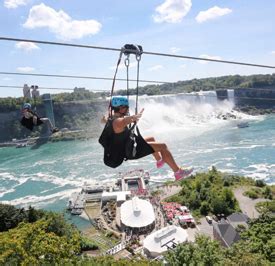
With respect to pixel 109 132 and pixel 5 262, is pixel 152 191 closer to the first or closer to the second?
pixel 5 262

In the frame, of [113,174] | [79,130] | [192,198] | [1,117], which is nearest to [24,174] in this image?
[113,174]

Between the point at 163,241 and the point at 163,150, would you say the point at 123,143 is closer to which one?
the point at 163,150

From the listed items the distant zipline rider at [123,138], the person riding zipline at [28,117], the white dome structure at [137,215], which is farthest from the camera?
the white dome structure at [137,215]

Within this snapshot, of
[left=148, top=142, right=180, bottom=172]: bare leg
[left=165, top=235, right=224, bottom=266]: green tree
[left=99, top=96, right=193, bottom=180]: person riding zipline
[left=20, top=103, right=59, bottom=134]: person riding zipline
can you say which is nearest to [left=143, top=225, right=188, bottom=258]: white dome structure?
[left=165, top=235, right=224, bottom=266]: green tree

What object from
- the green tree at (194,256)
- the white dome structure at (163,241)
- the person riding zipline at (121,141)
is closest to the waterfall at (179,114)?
the white dome structure at (163,241)

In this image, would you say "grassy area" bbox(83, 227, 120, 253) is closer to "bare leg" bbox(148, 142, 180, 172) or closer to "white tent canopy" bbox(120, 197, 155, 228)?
"white tent canopy" bbox(120, 197, 155, 228)

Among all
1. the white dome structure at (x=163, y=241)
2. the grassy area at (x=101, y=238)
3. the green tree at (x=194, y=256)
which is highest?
the green tree at (x=194, y=256)

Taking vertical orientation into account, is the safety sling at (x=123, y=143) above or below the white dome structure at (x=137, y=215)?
above

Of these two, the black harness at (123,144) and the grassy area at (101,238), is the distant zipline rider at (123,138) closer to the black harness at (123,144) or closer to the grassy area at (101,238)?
the black harness at (123,144)
